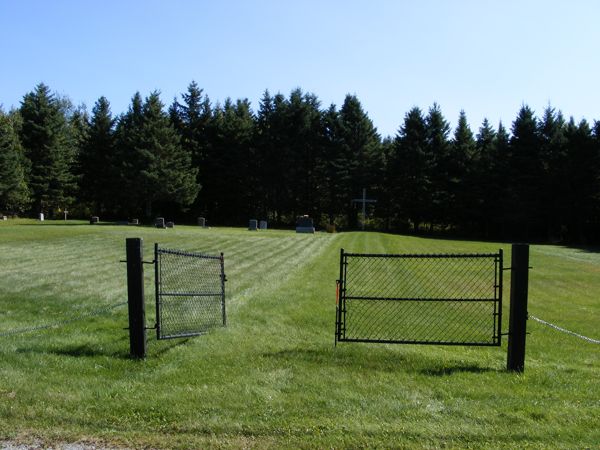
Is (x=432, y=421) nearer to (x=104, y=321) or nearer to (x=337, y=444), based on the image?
(x=337, y=444)

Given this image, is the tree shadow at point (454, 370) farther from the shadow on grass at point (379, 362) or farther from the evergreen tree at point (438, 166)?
the evergreen tree at point (438, 166)

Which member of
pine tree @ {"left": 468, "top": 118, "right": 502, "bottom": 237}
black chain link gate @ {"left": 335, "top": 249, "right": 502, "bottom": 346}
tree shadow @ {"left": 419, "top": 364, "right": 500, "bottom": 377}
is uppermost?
pine tree @ {"left": 468, "top": 118, "right": 502, "bottom": 237}

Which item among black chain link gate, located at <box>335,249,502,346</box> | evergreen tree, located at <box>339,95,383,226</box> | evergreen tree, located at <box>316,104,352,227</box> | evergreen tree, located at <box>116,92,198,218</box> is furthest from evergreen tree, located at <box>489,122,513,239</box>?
black chain link gate, located at <box>335,249,502,346</box>

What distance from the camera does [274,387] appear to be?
5.20 meters

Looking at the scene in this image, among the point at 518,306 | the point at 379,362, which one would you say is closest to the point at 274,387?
the point at 379,362

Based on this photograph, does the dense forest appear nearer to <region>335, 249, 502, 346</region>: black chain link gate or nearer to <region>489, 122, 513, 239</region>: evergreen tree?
Answer: <region>489, 122, 513, 239</region>: evergreen tree

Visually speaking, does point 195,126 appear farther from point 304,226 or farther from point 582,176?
point 582,176

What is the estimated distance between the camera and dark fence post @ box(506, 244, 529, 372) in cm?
592

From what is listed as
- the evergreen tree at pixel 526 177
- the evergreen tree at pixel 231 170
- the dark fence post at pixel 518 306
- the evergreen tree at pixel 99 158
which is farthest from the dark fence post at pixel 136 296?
the evergreen tree at pixel 99 158

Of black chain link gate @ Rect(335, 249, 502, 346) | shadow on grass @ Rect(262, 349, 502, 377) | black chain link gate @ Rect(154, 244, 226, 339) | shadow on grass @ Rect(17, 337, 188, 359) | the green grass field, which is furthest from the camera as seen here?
black chain link gate @ Rect(154, 244, 226, 339)

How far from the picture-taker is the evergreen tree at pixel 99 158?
191ft

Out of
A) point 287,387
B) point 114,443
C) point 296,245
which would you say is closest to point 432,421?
point 287,387

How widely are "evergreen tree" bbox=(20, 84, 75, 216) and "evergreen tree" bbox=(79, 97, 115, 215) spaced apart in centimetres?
331

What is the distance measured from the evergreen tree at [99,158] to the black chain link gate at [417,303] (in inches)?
1817
